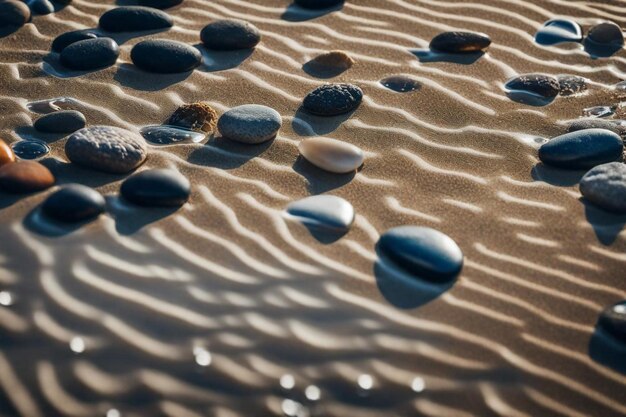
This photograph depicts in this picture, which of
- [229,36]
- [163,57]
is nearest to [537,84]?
[229,36]

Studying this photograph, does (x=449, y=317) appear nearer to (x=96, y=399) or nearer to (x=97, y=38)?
(x=96, y=399)

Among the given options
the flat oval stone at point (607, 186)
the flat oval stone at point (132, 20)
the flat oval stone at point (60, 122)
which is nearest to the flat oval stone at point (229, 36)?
the flat oval stone at point (132, 20)

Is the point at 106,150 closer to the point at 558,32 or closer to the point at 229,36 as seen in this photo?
the point at 229,36

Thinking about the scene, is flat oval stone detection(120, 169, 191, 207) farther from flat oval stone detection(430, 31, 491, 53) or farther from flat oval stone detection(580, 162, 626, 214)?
flat oval stone detection(430, 31, 491, 53)

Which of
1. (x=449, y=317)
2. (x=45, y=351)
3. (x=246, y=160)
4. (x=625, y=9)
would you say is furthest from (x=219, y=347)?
(x=625, y=9)

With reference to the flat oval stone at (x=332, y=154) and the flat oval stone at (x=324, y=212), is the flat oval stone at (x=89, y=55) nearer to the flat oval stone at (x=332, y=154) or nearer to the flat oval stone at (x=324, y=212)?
the flat oval stone at (x=332, y=154)

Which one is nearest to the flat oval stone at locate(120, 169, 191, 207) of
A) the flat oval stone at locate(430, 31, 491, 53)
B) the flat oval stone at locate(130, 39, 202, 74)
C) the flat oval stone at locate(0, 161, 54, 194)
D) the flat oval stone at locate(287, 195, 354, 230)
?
the flat oval stone at locate(0, 161, 54, 194)
